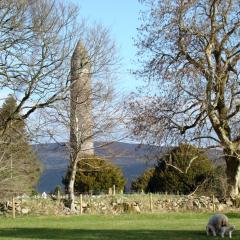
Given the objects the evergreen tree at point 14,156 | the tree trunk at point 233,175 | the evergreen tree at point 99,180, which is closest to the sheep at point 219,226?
the evergreen tree at point 14,156

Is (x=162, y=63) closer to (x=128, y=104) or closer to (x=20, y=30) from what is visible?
(x=128, y=104)

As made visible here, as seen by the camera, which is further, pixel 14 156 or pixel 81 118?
pixel 14 156

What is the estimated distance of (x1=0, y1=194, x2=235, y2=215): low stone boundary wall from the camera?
121ft

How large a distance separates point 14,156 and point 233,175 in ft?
63.1

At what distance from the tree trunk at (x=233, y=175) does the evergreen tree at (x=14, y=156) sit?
12.0 meters

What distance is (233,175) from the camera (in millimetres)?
37031

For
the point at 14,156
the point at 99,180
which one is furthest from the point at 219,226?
the point at 99,180

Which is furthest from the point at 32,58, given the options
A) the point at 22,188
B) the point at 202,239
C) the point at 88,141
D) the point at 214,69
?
the point at 22,188

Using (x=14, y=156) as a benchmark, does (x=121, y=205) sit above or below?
below

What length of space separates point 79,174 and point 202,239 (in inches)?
1828

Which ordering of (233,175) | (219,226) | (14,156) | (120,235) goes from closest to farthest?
(219,226) < (120,235) < (233,175) < (14,156)

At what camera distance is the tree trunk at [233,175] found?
36.7 metres

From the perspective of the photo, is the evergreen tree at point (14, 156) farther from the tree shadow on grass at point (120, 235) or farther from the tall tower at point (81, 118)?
the tree shadow on grass at point (120, 235)

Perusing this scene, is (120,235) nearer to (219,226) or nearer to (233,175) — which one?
(219,226)
